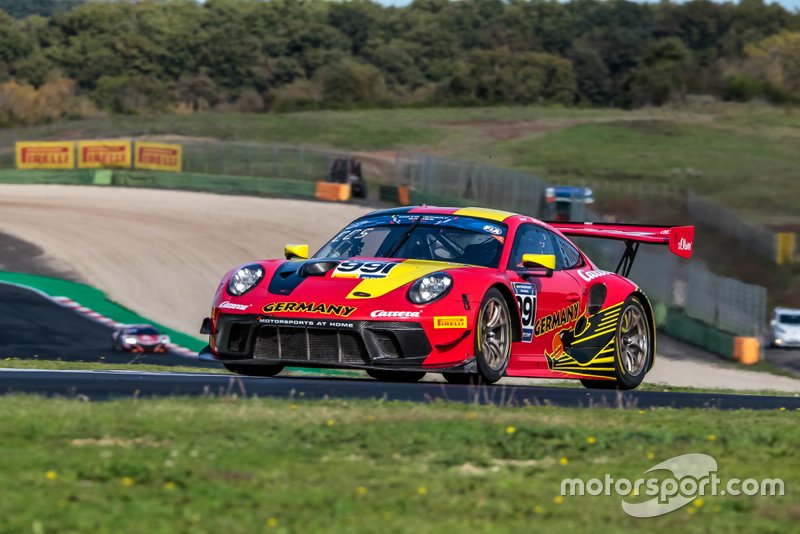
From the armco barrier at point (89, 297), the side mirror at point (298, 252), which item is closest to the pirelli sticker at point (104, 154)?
the armco barrier at point (89, 297)

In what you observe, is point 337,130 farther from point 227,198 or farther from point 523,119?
point 227,198

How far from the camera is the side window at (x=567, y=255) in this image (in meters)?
11.2

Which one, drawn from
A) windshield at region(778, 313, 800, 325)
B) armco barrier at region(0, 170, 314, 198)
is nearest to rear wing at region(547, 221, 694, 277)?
windshield at region(778, 313, 800, 325)

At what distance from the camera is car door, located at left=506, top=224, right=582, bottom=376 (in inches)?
405

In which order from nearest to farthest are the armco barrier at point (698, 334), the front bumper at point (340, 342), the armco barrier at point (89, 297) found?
the front bumper at point (340, 342)
the armco barrier at point (89, 297)
the armco barrier at point (698, 334)

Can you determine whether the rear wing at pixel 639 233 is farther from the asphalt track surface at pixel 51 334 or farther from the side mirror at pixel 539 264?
the asphalt track surface at pixel 51 334

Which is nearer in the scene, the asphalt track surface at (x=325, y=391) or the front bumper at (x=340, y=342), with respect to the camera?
the asphalt track surface at (x=325, y=391)

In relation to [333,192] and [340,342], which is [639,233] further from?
[333,192]

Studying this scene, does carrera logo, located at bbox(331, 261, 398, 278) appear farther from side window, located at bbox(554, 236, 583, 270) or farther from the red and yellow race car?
side window, located at bbox(554, 236, 583, 270)

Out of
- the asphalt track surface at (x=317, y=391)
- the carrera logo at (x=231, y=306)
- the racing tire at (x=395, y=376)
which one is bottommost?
the racing tire at (x=395, y=376)

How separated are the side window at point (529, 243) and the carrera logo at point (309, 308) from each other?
5.30ft

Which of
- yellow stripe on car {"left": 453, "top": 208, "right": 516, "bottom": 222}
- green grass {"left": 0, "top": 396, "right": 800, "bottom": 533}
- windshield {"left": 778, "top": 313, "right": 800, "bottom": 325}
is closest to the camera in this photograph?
green grass {"left": 0, "top": 396, "right": 800, "bottom": 533}

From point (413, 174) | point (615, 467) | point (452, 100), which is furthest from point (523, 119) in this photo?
point (615, 467)

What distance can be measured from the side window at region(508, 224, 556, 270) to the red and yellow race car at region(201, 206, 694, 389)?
0.05 feet
